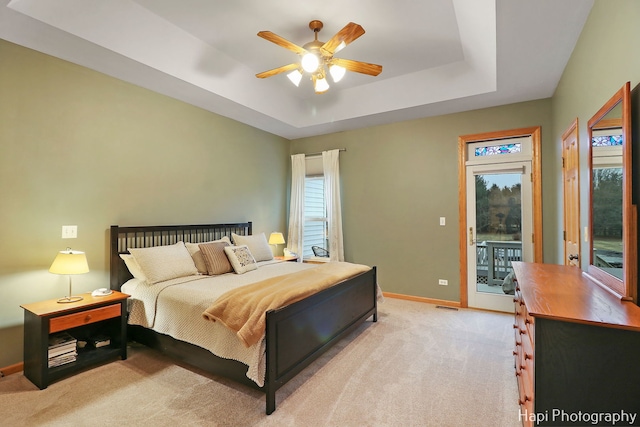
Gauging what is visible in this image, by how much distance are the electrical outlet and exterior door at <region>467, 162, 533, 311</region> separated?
463cm

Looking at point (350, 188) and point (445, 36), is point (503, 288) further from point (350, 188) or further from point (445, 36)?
point (445, 36)

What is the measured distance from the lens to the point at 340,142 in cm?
534

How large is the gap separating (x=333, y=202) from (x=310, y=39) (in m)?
2.64

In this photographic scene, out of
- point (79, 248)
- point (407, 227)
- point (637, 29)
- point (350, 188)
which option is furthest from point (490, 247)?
point (79, 248)

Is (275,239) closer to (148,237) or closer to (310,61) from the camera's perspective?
(148,237)

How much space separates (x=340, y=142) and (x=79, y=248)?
12.8ft

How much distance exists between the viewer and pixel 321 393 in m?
2.29

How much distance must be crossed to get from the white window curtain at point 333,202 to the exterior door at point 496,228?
1983mm

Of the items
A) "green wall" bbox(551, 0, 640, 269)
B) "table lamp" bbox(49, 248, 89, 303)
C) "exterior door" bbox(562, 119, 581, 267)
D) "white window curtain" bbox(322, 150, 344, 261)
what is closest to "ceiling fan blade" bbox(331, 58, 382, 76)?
"green wall" bbox(551, 0, 640, 269)

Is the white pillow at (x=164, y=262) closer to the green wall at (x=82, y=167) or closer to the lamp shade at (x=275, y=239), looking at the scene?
the green wall at (x=82, y=167)

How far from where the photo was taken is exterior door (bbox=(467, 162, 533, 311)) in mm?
3986

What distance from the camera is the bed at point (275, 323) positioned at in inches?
84.3
